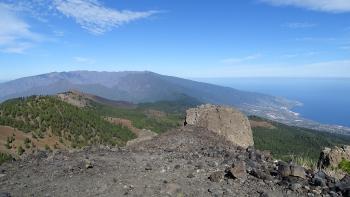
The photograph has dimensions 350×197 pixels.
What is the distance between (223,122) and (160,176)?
624 inches

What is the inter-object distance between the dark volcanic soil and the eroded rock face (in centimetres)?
1089

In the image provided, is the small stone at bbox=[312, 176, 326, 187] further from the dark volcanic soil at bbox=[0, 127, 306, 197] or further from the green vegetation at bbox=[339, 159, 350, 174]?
the green vegetation at bbox=[339, 159, 350, 174]

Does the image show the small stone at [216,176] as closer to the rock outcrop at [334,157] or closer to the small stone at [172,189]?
the small stone at [172,189]

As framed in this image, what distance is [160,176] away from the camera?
1134 cm

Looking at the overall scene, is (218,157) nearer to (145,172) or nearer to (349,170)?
(145,172)

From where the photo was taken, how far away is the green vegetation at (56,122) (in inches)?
2119

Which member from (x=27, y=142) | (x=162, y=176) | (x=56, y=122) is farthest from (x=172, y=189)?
(x=56, y=122)

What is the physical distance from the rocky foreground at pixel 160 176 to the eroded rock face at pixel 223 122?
439 inches

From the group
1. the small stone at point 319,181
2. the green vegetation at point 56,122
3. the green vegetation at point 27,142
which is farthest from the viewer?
the green vegetation at point 56,122

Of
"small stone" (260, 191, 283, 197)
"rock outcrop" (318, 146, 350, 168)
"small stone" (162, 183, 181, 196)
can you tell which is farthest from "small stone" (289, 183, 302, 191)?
"rock outcrop" (318, 146, 350, 168)

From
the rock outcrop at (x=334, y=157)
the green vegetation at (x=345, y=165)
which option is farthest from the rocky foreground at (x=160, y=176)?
the rock outcrop at (x=334, y=157)

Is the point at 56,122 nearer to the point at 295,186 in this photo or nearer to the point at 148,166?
the point at 148,166

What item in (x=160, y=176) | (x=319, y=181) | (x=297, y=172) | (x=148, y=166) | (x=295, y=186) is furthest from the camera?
(x=148, y=166)

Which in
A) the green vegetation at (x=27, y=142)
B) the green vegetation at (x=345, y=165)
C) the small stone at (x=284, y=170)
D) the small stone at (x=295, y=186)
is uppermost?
the small stone at (x=284, y=170)
